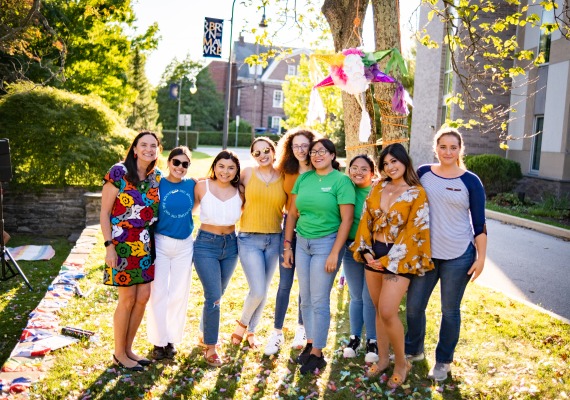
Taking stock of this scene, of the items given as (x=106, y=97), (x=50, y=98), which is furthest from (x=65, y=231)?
(x=106, y=97)

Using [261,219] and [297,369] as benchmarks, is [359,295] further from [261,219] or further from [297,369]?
[261,219]

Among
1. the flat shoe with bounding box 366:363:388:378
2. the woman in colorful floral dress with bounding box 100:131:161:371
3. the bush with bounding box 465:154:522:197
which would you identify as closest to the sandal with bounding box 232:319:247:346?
the woman in colorful floral dress with bounding box 100:131:161:371

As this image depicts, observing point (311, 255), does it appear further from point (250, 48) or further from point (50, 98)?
point (250, 48)

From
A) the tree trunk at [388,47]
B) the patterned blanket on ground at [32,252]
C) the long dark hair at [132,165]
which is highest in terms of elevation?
the tree trunk at [388,47]

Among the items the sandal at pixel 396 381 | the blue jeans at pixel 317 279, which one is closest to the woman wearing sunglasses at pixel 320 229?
the blue jeans at pixel 317 279

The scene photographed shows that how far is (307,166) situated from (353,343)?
1597 mm

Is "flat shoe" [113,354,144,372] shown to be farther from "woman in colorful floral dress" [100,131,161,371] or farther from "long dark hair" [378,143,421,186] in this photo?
"long dark hair" [378,143,421,186]

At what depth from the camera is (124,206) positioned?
4.44 m

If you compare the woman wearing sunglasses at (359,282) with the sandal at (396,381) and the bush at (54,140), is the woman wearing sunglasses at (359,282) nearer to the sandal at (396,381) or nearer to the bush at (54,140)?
the sandal at (396,381)

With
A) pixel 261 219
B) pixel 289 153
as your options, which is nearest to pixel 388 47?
pixel 289 153

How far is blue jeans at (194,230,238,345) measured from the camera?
15.7 ft

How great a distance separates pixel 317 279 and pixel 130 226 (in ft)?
4.92

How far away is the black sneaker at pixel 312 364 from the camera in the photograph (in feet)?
15.4

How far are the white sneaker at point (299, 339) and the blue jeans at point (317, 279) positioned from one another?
48 centimetres
